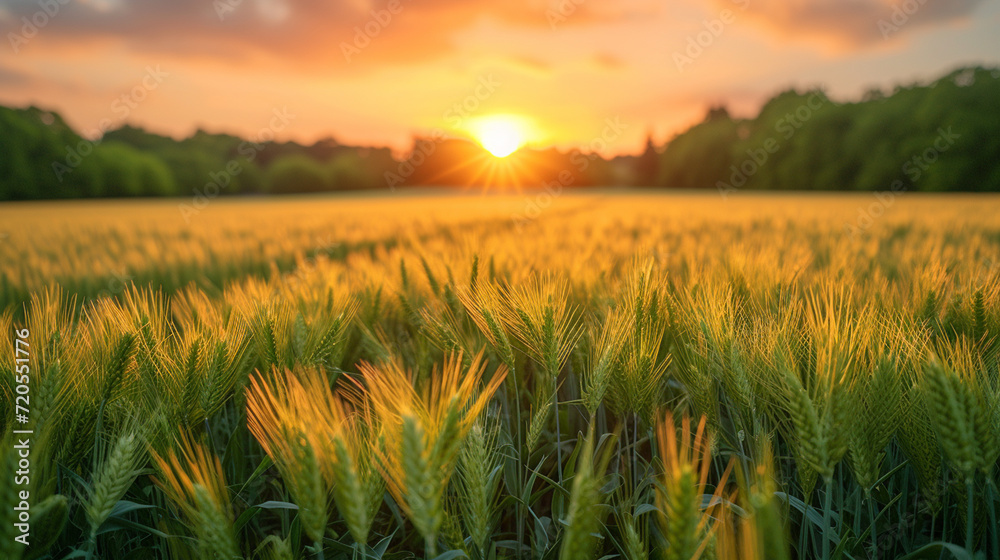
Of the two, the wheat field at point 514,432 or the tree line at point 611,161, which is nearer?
the wheat field at point 514,432

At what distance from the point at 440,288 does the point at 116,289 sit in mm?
2011

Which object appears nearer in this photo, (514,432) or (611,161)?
(514,432)

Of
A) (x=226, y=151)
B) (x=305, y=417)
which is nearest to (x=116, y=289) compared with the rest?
(x=305, y=417)

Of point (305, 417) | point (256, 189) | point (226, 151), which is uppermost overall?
point (226, 151)

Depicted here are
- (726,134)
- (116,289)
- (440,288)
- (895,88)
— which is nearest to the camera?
(440,288)

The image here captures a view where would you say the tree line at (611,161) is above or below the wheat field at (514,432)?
above

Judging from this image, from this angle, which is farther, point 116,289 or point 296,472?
point 116,289

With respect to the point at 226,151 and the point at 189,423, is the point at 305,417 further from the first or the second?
the point at 226,151

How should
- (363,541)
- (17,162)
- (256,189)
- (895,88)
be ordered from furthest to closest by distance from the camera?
(256,189)
(895,88)
(17,162)
(363,541)

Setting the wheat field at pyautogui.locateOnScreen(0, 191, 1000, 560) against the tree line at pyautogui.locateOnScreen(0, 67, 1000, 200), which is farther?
the tree line at pyautogui.locateOnScreen(0, 67, 1000, 200)

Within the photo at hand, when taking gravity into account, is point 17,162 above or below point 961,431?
above

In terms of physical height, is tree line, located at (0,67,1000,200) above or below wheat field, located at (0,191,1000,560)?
above

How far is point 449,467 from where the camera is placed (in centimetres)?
64

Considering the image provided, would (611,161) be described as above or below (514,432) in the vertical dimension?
above
